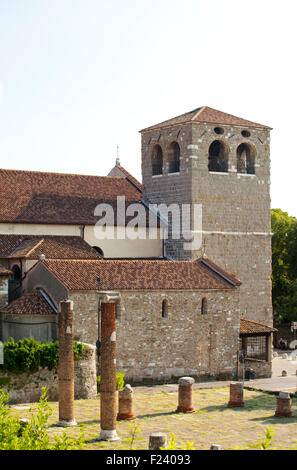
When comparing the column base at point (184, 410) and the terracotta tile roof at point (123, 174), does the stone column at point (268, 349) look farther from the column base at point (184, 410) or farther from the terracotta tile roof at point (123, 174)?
the terracotta tile roof at point (123, 174)

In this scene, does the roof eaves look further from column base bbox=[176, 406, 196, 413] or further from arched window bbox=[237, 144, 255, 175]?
column base bbox=[176, 406, 196, 413]

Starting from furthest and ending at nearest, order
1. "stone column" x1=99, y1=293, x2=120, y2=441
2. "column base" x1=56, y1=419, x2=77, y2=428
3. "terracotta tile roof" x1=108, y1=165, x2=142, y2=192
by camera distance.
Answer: "terracotta tile roof" x1=108, y1=165, x2=142, y2=192 < "column base" x1=56, y1=419, x2=77, y2=428 < "stone column" x1=99, y1=293, x2=120, y2=441

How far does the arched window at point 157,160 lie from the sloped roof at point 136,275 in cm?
750

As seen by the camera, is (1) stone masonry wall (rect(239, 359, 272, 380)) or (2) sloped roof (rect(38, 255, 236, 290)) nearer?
(2) sloped roof (rect(38, 255, 236, 290))

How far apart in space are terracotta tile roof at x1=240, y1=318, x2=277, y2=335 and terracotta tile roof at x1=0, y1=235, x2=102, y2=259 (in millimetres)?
7536

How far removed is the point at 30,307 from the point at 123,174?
14796mm

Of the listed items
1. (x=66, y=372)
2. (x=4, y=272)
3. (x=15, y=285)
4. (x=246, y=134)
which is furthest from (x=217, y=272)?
(x=66, y=372)

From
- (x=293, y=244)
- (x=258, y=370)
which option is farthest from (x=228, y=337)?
(x=293, y=244)

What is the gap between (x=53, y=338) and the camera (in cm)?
3130

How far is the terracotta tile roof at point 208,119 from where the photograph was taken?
39.6 metres

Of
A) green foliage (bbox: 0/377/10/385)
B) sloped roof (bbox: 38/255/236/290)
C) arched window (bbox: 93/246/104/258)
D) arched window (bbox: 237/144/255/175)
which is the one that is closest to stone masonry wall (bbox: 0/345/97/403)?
green foliage (bbox: 0/377/10/385)

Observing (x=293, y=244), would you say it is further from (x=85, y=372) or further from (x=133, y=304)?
(x=85, y=372)

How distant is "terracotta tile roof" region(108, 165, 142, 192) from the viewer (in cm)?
4235

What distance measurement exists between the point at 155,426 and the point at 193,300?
9562 millimetres
